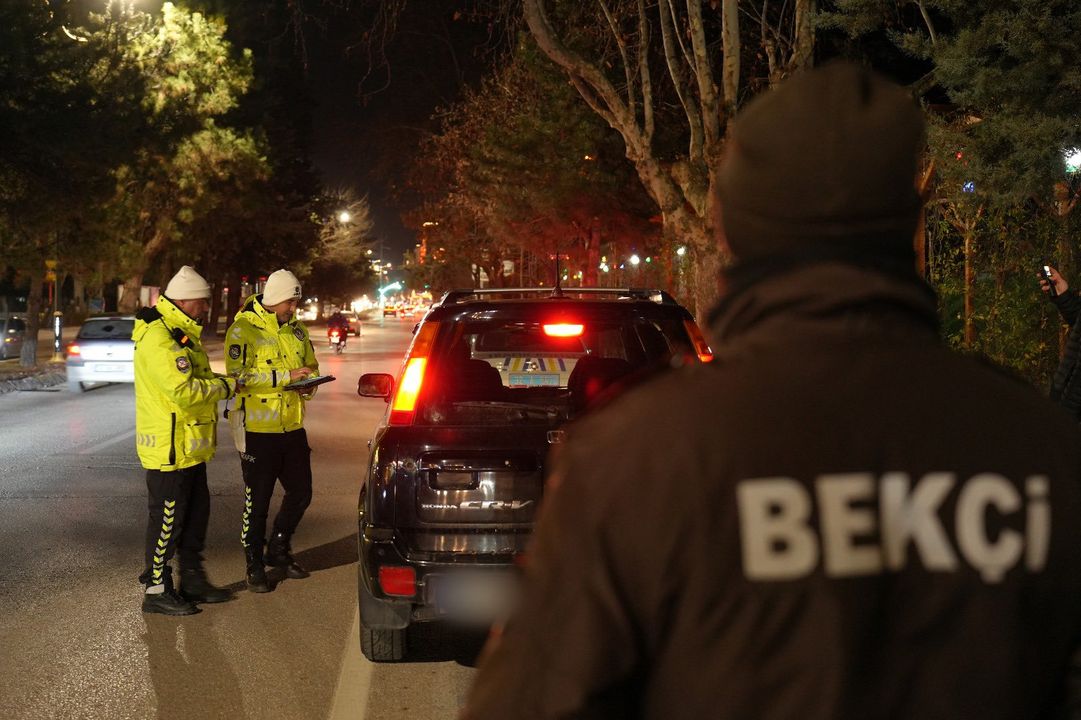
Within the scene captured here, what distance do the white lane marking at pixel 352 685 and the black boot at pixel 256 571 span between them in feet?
3.51

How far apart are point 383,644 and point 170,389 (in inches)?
71.7

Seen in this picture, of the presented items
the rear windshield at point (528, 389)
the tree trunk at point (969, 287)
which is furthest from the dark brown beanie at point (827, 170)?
the tree trunk at point (969, 287)

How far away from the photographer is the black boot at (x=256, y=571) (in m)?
7.03

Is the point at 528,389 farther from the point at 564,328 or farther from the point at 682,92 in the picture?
the point at 682,92

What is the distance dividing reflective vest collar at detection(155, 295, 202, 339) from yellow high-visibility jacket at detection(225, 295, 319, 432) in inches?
13.7

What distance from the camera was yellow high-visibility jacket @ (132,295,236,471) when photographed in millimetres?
6348

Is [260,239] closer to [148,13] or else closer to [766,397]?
[148,13]

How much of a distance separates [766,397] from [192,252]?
151 feet

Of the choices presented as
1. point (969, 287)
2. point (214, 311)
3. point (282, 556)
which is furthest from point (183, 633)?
point (214, 311)

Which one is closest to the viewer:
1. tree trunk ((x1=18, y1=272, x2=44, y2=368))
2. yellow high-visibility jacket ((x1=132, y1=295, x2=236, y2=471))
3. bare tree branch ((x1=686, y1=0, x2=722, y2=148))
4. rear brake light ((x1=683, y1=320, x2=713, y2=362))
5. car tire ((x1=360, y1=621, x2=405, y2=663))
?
car tire ((x1=360, y1=621, x2=405, y2=663))

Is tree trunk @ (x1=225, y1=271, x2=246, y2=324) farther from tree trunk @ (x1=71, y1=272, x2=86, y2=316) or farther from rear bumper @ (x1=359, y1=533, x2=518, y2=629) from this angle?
rear bumper @ (x1=359, y1=533, x2=518, y2=629)

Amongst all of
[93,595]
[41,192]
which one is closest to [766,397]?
[93,595]

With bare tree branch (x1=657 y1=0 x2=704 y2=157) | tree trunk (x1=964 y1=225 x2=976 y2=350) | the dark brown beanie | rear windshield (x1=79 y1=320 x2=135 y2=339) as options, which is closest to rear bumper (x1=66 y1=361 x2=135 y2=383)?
rear windshield (x1=79 y1=320 x2=135 y2=339)

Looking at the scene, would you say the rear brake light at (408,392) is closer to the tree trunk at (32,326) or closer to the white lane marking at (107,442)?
the white lane marking at (107,442)
